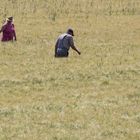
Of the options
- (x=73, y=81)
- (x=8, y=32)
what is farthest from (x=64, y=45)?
(x=8, y=32)

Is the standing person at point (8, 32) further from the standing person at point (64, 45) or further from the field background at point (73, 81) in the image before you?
the standing person at point (64, 45)

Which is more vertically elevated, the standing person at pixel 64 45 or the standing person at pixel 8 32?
the standing person at pixel 8 32

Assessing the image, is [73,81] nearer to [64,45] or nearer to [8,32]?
[64,45]

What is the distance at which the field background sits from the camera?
12.7m

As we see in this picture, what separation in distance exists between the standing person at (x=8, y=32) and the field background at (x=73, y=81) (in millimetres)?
636

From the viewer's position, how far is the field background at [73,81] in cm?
1274

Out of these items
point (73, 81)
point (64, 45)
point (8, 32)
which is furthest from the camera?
point (8, 32)

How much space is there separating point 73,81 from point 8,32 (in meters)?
9.39

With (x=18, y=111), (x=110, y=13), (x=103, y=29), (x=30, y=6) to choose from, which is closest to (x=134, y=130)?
(x=18, y=111)

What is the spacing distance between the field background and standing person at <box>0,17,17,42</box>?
0.64 metres

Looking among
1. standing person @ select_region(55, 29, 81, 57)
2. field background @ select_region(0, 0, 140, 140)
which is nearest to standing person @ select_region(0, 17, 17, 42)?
field background @ select_region(0, 0, 140, 140)

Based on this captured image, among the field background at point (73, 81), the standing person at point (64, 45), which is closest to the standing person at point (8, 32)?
the field background at point (73, 81)

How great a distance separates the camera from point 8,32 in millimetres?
26547

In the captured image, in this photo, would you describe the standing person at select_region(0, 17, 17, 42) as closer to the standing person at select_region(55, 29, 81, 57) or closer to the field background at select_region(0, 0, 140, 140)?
the field background at select_region(0, 0, 140, 140)
